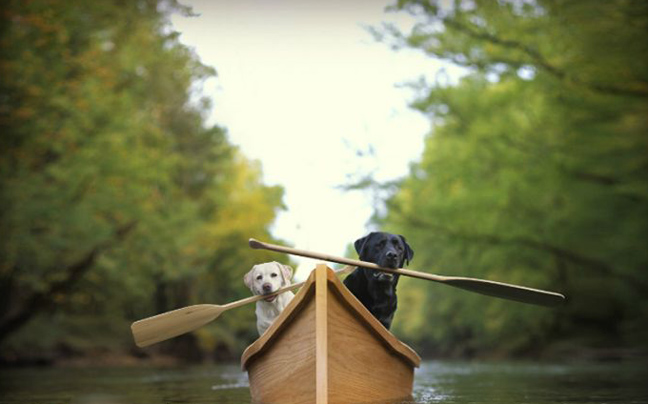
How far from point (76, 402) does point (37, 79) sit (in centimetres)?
1076

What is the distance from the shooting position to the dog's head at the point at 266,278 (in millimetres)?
5844

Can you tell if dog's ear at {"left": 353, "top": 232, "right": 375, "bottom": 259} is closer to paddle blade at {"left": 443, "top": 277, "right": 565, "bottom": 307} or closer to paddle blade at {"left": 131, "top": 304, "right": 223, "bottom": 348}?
paddle blade at {"left": 443, "top": 277, "right": 565, "bottom": 307}

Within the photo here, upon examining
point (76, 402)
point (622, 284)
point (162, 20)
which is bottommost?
point (76, 402)

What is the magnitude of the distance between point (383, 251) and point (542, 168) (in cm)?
1421

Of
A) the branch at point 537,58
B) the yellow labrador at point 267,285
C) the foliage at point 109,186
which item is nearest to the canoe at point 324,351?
the yellow labrador at point 267,285

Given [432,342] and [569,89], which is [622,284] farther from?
[432,342]

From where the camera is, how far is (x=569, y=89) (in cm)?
1598

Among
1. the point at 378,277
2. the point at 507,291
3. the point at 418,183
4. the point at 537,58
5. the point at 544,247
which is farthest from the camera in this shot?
the point at 418,183

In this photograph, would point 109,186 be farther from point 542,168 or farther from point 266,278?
point 266,278

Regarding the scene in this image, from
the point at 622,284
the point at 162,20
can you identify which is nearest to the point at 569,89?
the point at 622,284

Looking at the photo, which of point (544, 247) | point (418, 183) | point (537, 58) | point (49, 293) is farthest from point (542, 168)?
point (49, 293)

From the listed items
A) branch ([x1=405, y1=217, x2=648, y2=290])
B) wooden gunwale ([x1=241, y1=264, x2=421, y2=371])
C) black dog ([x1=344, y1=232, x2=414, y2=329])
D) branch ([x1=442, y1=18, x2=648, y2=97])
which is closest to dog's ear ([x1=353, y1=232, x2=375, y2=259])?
black dog ([x1=344, y1=232, x2=414, y2=329])

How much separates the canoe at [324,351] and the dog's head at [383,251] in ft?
1.71

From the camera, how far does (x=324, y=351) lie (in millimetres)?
4988
